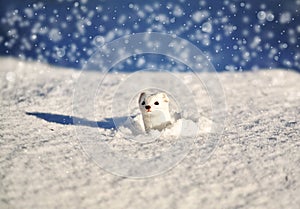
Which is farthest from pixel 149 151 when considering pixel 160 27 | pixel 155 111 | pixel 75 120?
pixel 160 27

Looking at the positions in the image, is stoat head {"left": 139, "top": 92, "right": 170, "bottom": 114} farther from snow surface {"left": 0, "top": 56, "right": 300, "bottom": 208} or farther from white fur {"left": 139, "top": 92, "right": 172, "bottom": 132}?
snow surface {"left": 0, "top": 56, "right": 300, "bottom": 208}

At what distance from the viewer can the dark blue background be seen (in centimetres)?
279

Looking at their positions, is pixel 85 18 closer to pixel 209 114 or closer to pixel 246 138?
pixel 209 114

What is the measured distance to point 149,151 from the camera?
176cm

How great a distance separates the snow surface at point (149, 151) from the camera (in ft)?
4.81

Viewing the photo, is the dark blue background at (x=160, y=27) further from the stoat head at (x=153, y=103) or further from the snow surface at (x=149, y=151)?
the stoat head at (x=153, y=103)

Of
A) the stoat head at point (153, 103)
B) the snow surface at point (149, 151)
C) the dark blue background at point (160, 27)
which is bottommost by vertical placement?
the snow surface at point (149, 151)

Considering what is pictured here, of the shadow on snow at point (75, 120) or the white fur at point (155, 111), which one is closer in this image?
the white fur at point (155, 111)

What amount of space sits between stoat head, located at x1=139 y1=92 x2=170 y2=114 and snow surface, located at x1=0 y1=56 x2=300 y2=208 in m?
0.12

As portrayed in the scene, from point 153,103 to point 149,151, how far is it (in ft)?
0.67

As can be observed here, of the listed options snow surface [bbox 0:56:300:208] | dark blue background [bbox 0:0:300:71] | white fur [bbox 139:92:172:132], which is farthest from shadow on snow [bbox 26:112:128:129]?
dark blue background [bbox 0:0:300:71]

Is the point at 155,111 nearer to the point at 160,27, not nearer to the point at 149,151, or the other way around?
the point at 149,151

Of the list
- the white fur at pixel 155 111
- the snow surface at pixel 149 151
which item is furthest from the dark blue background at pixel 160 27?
the white fur at pixel 155 111

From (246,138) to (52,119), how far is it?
3.06 ft
